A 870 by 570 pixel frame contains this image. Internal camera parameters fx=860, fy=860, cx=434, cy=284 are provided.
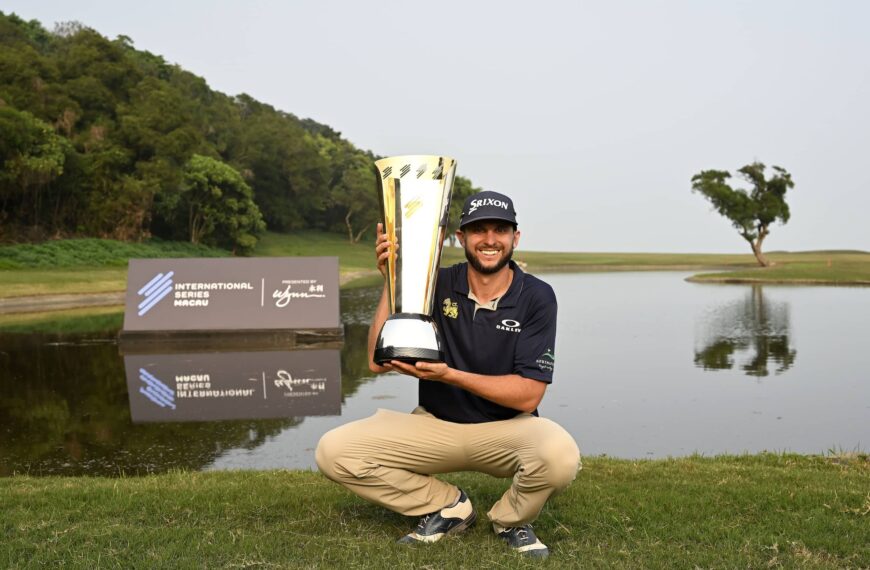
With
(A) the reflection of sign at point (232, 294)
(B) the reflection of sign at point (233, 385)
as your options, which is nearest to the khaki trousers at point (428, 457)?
(B) the reflection of sign at point (233, 385)

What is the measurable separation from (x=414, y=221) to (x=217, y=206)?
58399 millimetres

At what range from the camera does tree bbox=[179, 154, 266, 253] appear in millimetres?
57875

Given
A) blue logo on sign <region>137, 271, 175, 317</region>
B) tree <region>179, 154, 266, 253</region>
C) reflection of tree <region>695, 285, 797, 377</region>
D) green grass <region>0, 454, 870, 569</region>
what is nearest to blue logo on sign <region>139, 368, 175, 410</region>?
blue logo on sign <region>137, 271, 175, 317</region>

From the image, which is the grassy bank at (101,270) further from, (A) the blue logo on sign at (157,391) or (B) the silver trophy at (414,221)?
(B) the silver trophy at (414,221)

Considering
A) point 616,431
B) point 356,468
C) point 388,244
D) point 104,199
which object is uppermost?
point 104,199

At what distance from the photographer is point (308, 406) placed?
11.0 meters

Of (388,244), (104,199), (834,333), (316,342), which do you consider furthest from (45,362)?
(104,199)

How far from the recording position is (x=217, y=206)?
60.4 meters

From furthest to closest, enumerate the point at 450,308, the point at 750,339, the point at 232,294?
1. the point at 750,339
2. the point at 232,294
3. the point at 450,308

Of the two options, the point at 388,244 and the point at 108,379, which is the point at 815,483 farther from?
the point at 108,379

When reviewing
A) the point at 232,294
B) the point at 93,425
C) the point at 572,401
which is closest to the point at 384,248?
the point at 93,425

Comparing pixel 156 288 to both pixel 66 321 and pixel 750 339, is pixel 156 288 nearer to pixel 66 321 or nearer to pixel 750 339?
pixel 66 321

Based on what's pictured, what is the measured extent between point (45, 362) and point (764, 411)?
1164 centimetres

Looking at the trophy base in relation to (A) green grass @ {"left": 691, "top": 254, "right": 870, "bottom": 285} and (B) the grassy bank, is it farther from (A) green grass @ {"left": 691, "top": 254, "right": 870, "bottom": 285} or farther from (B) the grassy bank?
(A) green grass @ {"left": 691, "top": 254, "right": 870, "bottom": 285}
